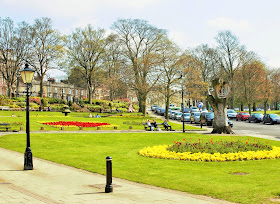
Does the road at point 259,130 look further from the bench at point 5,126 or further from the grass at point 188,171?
the bench at point 5,126

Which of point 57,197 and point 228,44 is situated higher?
point 228,44

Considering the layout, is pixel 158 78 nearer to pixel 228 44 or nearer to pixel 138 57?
pixel 138 57

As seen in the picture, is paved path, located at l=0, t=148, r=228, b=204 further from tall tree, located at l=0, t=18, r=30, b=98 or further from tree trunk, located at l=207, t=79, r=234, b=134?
tall tree, located at l=0, t=18, r=30, b=98

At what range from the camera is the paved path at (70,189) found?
9.14m

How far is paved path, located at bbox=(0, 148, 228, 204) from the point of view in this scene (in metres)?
9.14

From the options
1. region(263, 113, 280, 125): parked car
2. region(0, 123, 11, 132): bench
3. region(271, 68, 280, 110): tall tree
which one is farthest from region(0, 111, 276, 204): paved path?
region(271, 68, 280, 110): tall tree

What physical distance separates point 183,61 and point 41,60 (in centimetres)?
2784

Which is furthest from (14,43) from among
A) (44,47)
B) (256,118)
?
(256,118)

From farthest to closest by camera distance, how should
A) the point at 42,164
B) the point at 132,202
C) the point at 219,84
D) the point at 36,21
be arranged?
the point at 36,21 < the point at 219,84 < the point at 42,164 < the point at 132,202

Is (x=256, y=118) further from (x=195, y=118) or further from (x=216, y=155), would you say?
(x=216, y=155)

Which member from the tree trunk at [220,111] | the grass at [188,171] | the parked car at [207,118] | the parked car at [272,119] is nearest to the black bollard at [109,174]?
the grass at [188,171]

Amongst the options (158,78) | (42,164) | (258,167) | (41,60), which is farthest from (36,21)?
(258,167)

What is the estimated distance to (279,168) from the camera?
13906mm

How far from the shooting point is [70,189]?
10.6 metres
